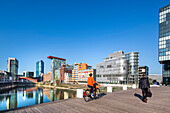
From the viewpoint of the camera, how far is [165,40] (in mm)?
67562

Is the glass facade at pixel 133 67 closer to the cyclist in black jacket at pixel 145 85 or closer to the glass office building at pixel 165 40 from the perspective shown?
the glass office building at pixel 165 40

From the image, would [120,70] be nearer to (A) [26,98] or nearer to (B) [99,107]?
(A) [26,98]

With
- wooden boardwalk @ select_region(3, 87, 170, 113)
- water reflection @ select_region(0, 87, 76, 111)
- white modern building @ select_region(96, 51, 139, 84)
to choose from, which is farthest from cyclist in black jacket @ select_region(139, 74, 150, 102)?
white modern building @ select_region(96, 51, 139, 84)

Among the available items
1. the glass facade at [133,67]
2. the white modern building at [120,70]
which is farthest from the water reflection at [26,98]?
the glass facade at [133,67]

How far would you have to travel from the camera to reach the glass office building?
6625cm

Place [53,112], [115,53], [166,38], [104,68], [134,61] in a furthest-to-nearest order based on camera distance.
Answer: [115,53], [104,68], [134,61], [166,38], [53,112]

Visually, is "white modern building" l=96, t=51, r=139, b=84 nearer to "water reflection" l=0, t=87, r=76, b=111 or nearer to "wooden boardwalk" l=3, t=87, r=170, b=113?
"water reflection" l=0, t=87, r=76, b=111

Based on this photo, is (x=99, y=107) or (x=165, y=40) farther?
(x=165, y=40)

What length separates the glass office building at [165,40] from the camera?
66.2m

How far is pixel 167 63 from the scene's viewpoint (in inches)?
2692

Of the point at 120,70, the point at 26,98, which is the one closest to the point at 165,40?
the point at 120,70

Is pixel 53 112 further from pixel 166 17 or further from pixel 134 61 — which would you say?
pixel 134 61

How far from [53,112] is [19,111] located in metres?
2.10

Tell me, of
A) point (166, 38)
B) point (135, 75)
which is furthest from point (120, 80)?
point (166, 38)
